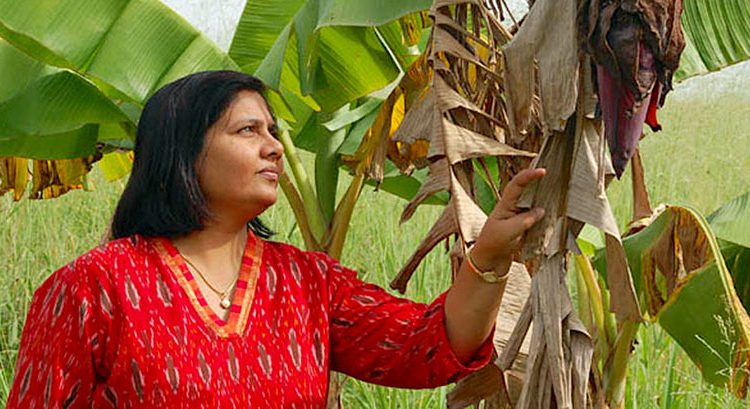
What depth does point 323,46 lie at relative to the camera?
2211 millimetres

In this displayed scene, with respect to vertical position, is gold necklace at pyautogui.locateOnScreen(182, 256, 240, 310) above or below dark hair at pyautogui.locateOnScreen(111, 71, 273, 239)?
below

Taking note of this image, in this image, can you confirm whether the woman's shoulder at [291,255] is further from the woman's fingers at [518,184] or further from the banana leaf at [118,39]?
the banana leaf at [118,39]

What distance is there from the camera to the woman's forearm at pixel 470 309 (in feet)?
4.37

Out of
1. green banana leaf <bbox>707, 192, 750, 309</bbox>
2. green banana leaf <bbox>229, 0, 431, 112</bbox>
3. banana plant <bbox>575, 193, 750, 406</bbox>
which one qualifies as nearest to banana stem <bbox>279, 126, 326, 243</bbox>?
green banana leaf <bbox>229, 0, 431, 112</bbox>

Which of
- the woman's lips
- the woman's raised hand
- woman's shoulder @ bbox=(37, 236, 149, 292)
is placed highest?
the woman's lips

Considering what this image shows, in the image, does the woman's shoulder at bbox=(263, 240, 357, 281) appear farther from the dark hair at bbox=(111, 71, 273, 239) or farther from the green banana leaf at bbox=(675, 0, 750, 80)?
the green banana leaf at bbox=(675, 0, 750, 80)

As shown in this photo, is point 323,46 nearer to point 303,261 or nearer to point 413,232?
point 303,261

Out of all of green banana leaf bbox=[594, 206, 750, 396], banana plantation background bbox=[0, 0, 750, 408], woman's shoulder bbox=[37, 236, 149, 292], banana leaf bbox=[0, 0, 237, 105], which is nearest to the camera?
banana plantation background bbox=[0, 0, 750, 408]

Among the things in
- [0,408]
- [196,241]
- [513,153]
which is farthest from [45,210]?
[513,153]

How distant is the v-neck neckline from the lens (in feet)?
4.77

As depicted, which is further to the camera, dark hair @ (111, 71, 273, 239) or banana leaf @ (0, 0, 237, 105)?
banana leaf @ (0, 0, 237, 105)

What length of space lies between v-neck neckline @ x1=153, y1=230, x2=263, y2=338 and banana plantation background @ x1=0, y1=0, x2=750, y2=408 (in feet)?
0.64

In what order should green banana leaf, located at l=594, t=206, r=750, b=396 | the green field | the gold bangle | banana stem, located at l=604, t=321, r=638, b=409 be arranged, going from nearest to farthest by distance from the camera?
the gold bangle, green banana leaf, located at l=594, t=206, r=750, b=396, banana stem, located at l=604, t=321, r=638, b=409, the green field

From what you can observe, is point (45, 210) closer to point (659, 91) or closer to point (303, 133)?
point (303, 133)
